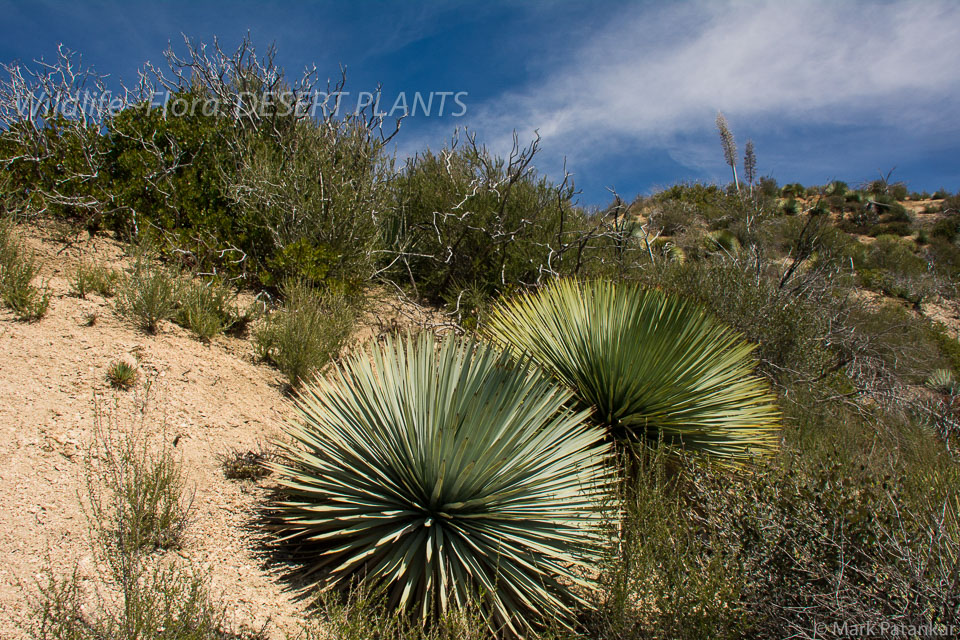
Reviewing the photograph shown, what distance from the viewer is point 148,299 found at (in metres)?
4.87

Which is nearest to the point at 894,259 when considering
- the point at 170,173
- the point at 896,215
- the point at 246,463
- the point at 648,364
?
the point at 896,215

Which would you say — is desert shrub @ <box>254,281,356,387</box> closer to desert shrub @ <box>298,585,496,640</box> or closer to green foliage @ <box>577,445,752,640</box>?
desert shrub @ <box>298,585,496,640</box>

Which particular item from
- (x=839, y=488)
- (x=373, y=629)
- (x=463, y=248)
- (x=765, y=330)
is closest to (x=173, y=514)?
(x=373, y=629)

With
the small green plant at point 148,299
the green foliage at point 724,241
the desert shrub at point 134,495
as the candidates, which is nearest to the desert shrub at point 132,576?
the desert shrub at point 134,495

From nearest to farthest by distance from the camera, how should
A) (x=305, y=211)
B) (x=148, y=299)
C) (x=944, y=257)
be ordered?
(x=148, y=299)
(x=305, y=211)
(x=944, y=257)

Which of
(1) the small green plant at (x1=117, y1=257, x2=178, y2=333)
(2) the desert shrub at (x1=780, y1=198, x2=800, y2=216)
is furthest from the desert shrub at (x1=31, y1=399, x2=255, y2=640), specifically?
(2) the desert shrub at (x1=780, y1=198, x2=800, y2=216)

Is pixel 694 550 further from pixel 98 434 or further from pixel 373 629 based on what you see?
pixel 98 434

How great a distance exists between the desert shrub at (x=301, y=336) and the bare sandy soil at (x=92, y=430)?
0.56ft

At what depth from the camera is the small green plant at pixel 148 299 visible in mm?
4855

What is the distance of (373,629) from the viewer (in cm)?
270

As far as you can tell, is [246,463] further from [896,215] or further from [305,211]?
[896,215]

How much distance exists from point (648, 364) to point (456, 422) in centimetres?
166

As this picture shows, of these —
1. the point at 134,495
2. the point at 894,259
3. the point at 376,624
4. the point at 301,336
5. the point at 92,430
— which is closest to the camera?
the point at 376,624

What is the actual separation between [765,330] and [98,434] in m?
7.76
